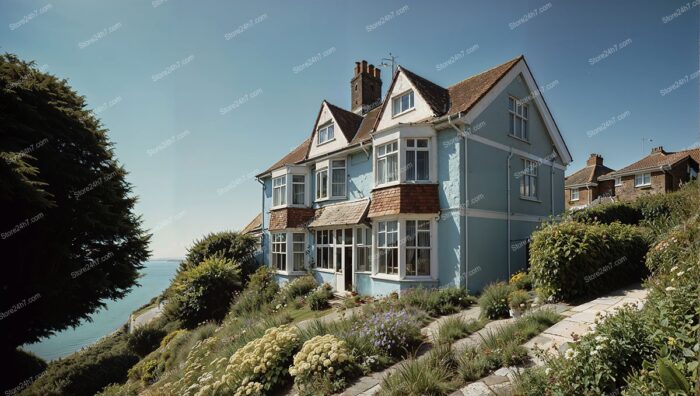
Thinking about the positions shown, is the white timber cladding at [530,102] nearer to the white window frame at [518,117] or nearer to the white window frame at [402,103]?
the white window frame at [518,117]

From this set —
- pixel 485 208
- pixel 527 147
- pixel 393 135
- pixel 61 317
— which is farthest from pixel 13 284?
pixel 527 147

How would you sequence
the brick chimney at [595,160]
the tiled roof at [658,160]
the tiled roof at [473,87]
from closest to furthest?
the tiled roof at [473,87] < the tiled roof at [658,160] < the brick chimney at [595,160]

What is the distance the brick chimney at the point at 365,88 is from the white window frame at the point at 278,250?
9019 millimetres

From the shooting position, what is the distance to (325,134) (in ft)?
66.3

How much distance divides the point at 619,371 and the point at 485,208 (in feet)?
32.5

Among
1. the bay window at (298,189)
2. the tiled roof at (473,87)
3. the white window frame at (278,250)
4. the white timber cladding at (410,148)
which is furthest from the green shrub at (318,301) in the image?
the tiled roof at (473,87)

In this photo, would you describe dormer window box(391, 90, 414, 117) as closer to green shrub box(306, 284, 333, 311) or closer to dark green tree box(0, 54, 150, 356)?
green shrub box(306, 284, 333, 311)

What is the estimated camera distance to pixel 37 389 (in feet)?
39.3

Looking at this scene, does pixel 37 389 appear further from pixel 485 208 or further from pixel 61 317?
pixel 485 208

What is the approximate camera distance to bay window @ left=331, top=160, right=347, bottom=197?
714 inches

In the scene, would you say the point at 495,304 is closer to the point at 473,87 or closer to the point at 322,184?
the point at 473,87


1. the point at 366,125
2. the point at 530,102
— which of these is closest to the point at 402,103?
the point at 366,125

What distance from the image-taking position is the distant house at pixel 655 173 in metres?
29.6

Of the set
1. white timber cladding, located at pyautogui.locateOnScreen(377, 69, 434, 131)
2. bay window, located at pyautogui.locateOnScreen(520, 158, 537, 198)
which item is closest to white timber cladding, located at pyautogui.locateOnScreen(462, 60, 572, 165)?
white timber cladding, located at pyautogui.locateOnScreen(377, 69, 434, 131)
